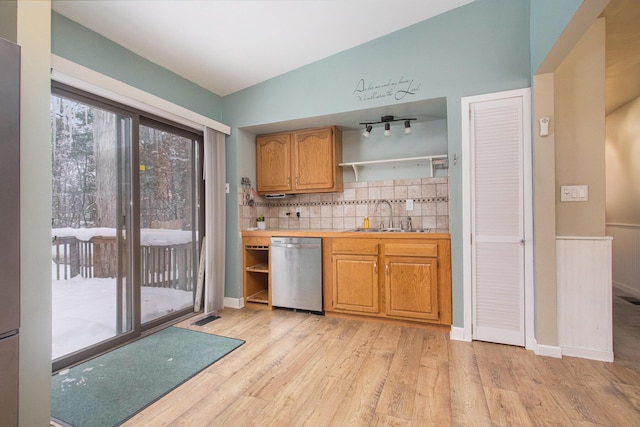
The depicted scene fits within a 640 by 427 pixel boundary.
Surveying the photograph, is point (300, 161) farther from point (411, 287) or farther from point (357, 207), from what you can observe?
point (411, 287)

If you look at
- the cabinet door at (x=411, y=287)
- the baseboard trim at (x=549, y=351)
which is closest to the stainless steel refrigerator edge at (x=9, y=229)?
the cabinet door at (x=411, y=287)

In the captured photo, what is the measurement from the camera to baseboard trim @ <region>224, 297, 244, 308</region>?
3572 mm

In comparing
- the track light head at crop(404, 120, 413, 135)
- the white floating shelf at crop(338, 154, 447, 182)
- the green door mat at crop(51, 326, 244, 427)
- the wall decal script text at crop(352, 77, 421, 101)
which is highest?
the wall decal script text at crop(352, 77, 421, 101)

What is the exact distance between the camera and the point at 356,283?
10.1 feet

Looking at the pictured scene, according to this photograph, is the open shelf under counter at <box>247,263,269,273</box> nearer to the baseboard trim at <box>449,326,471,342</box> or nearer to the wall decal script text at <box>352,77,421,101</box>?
the baseboard trim at <box>449,326,471,342</box>

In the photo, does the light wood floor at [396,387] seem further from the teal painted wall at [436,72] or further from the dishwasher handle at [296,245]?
the dishwasher handle at [296,245]

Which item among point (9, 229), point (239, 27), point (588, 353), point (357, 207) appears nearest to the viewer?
point (9, 229)

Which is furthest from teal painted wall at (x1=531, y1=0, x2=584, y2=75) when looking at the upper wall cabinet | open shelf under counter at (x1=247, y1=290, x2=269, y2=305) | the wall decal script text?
open shelf under counter at (x1=247, y1=290, x2=269, y2=305)

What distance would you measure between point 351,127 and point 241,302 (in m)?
2.51

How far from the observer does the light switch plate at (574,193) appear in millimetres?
2252

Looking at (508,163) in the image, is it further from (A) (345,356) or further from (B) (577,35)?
(A) (345,356)

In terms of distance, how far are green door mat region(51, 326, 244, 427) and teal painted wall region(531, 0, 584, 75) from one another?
3176 mm

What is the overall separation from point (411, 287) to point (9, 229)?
2.74 metres

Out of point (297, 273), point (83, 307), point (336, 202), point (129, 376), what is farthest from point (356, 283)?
point (83, 307)
